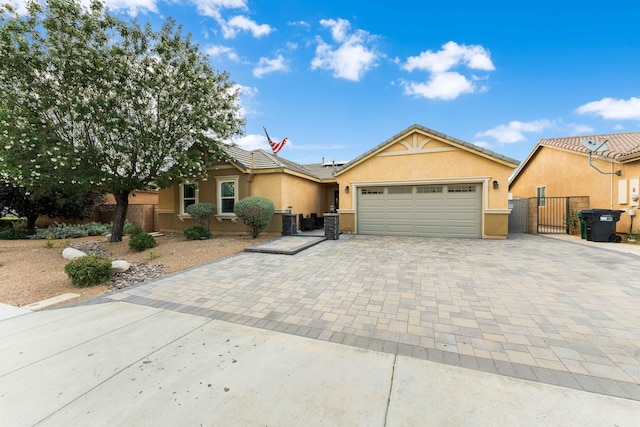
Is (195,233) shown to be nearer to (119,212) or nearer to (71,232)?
(119,212)

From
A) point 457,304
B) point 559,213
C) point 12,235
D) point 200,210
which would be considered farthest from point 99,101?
point 559,213

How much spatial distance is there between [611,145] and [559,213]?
3.55 meters

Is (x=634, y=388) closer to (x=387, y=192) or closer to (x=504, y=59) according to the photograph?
(x=387, y=192)

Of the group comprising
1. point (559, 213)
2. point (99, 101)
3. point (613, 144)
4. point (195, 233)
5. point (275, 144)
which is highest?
point (275, 144)

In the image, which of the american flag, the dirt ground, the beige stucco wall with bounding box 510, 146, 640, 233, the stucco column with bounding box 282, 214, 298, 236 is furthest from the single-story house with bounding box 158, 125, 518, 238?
the beige stucco wall with bounding box 510, 146, 640, 233

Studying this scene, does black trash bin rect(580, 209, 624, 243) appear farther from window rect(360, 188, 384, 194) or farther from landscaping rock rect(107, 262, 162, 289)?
landscaping rock rect(107, 262, 162, 289)

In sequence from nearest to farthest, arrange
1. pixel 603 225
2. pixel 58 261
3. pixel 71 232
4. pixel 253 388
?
1. pixel 253 388
2. pixel 58 261
3. pixel 603 225
4. pixel 71 232

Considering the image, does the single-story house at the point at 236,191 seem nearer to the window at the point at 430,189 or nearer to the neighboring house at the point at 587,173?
the window at the point at 430,189

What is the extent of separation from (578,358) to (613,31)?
14400mm

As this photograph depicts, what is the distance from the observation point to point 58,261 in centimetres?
711

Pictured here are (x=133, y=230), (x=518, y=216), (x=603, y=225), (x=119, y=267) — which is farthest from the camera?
(x=518, y=216)

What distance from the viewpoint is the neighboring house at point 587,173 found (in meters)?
9.20

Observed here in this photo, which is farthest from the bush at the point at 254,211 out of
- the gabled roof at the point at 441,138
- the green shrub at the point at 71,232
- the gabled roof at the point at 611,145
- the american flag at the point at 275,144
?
the gabled roof at the point at 611,145

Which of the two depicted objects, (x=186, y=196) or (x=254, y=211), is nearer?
(x=254, y=211)
